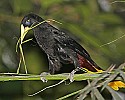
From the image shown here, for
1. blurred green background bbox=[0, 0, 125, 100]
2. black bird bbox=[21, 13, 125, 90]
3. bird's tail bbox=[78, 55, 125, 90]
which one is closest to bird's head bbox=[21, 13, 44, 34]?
black bird bbox=[21, 13, 125, 90]

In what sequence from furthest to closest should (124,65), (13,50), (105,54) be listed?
(13,50) < (105,54) < (124,65)

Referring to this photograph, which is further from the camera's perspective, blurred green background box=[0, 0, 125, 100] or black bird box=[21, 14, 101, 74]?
blurred green background box=[0, 0, 125, 100]

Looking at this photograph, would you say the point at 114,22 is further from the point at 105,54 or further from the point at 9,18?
the point at 9,18

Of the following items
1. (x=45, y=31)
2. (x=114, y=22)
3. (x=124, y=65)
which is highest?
(x=114, y=22)

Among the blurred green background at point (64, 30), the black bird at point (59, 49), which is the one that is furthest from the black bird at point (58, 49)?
the blurred green background at point (64, 30)

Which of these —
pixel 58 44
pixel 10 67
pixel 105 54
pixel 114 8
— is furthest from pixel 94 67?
pixel 114 8

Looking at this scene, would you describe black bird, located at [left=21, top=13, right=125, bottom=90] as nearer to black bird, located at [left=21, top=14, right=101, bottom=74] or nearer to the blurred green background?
black bird, located at [left=21, top=14, right=101, bottom=74]

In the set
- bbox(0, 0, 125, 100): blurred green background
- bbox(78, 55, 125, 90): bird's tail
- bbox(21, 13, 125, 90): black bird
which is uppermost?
bbox(0, 0, 125, 100): blurred green background

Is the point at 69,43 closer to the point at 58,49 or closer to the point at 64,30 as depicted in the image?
the point at 58,49

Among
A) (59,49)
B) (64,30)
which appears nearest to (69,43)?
(59,49)
